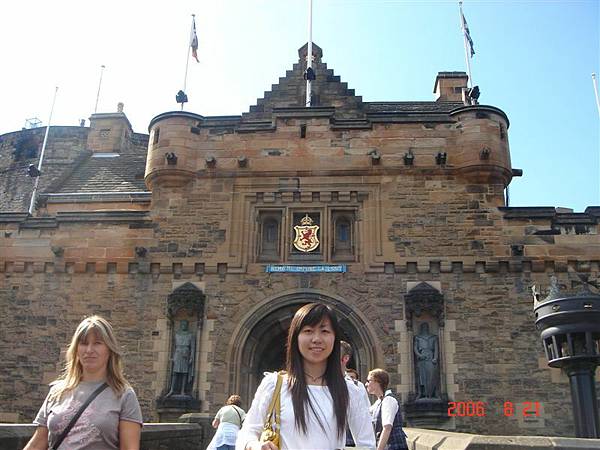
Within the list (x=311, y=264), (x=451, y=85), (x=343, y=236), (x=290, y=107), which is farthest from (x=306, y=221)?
(x=451, y=85)

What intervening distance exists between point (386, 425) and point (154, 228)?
10.1 meters

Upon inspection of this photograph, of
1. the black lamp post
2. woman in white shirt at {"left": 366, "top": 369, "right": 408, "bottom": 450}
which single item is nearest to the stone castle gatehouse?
the black lamp post

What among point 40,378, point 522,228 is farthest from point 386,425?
point 40,378

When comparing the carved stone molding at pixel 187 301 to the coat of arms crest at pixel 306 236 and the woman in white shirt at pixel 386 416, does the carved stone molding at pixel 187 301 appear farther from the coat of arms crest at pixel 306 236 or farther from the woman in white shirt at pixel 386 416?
the woman in white shirt at pixel 386 416

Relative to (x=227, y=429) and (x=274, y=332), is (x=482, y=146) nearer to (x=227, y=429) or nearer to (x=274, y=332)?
(x=274, y=332)

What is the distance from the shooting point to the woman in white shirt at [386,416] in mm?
4895

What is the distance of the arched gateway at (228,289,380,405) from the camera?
12766mm

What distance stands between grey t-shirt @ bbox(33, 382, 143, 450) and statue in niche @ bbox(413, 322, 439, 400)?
32.3 ft

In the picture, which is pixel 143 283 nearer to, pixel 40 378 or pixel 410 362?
pixel 40 378

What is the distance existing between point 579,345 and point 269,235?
8793mm

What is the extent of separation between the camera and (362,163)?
1406 centimetres
